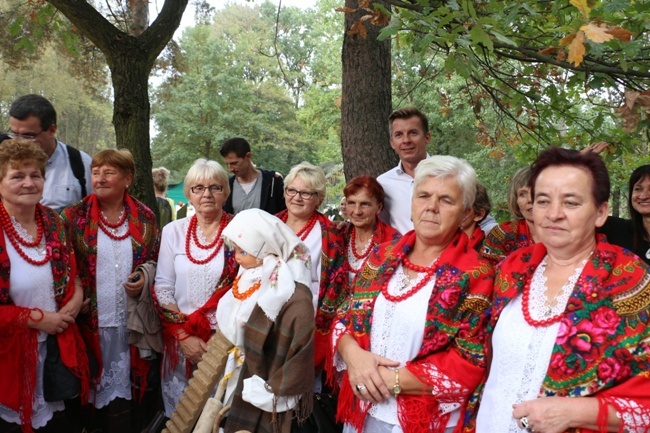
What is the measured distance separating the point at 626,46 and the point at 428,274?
5.85 feet

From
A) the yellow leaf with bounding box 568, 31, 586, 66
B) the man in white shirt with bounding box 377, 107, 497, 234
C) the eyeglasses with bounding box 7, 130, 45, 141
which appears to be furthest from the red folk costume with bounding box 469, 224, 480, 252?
the eyeglasses with bounding box 7, 130, 45, 141

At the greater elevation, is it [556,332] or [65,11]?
[65,11]

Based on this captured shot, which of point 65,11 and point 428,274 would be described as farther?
point 65,11

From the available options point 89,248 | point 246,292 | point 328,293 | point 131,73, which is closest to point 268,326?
point 246,292

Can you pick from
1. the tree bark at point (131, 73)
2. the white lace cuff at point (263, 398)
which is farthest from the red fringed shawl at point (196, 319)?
the tree bark at point (131, 73)

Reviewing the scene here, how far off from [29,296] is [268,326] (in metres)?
1.63

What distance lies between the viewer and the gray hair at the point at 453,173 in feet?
8.77

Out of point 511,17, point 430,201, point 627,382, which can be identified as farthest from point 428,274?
point 511,17

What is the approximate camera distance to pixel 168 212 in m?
8.18

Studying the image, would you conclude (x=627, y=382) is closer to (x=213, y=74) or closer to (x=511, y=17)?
(x=511, y=17)

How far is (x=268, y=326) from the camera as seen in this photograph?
286 centimetres

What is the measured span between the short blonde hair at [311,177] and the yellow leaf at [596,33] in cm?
204

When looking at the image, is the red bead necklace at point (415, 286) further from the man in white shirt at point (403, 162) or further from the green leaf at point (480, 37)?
the man in white shirt at point (403, 162)

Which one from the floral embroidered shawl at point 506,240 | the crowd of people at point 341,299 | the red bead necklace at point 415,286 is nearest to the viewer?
the crowd of people at point 341,299
